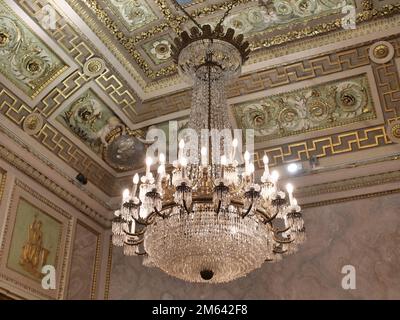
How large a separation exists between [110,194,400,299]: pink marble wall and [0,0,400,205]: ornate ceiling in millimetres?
801

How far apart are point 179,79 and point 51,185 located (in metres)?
2.32

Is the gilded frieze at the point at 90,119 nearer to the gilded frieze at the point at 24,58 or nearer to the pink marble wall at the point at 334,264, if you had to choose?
the gilded frieze at the point at 24,58

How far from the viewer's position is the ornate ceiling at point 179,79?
6719 mm

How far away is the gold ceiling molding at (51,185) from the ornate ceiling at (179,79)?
28cm

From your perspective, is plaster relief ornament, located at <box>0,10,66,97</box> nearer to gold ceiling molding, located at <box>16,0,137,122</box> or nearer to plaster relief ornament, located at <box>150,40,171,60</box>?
gold ceiling molding, located at <box>16,0,137,122</box>

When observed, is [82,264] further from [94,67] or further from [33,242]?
[94,67]

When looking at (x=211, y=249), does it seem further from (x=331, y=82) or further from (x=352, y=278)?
(x=331, y=82)

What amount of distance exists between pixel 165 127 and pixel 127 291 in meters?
2.47

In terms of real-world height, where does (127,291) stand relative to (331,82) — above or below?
below

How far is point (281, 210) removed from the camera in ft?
16.4

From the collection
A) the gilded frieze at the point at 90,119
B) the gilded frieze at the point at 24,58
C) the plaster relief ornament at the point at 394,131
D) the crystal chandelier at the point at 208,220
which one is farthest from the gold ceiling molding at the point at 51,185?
the plaster relief ornament at the point at 394,131

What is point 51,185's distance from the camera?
7730 millimetres
